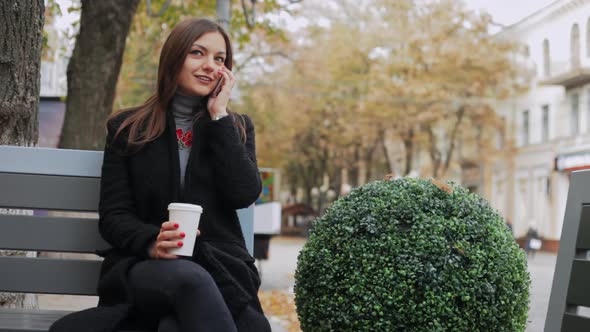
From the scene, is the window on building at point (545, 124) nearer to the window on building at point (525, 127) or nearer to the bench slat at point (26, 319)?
the window on building at point (525, 127)

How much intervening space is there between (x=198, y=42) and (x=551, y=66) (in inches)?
1419

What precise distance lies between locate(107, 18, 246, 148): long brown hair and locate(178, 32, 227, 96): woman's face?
0.07ft

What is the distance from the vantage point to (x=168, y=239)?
2.87 m

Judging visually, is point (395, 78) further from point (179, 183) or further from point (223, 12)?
point (179, 183)

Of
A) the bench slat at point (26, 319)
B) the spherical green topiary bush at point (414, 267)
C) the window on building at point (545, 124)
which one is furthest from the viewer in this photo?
the window on building at point (545, 124)

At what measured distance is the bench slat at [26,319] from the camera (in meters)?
3.15

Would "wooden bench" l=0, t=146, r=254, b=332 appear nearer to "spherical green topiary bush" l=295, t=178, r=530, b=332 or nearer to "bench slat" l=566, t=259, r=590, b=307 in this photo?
"spherical green topiary bush" l=295, t=178, r=530, b=332

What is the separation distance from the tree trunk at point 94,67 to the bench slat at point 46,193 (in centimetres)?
543

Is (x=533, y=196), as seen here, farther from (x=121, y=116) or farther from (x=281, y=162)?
(x=121, y=116)

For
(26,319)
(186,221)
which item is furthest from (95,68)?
(186,221)

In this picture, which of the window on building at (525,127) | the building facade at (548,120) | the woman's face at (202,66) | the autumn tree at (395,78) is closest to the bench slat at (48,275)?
the woman's face at (202,66)

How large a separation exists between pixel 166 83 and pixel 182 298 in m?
1.00

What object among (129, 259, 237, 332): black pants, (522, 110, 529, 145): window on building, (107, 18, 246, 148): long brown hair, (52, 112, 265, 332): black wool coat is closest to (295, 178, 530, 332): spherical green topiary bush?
(52, 112, 265, 332): black wool coat

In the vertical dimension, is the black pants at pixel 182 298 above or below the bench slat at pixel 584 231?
below
